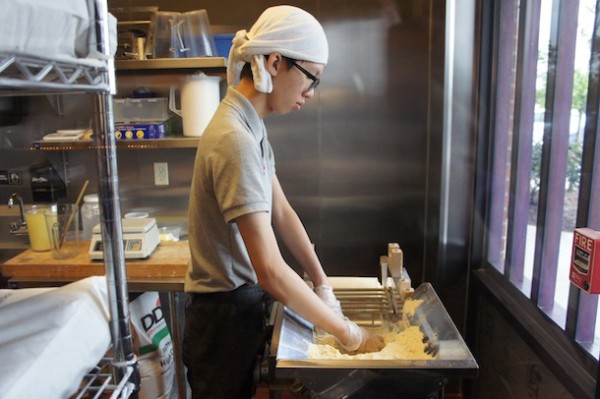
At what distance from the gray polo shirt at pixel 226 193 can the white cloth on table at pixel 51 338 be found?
42 cm

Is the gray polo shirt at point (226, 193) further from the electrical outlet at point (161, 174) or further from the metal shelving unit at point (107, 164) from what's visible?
the electrical outlet at point (161, 174)

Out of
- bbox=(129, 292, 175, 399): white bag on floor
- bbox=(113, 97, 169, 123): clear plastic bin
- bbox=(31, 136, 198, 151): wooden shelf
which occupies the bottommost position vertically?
bbox=(129, 292, 175, 399): white bag on floor

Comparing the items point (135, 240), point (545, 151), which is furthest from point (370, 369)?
point (135, 240)

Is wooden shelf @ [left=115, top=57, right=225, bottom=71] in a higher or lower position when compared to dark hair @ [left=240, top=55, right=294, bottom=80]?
higher

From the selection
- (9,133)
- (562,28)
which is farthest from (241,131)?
(9,133)

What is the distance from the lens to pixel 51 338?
0.70 m

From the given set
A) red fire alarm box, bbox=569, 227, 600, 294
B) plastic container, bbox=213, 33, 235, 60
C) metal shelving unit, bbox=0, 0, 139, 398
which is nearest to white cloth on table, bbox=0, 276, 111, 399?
metal shelving unit, bbox=0, 0, 139, 398

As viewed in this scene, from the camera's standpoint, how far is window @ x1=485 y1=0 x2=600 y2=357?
131cm

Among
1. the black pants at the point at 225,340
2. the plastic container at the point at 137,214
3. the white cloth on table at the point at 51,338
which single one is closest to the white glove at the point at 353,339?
the black pants at the point at 225,340

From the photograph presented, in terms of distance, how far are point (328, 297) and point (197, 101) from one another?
45.4 inches

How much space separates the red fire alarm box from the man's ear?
84 cm

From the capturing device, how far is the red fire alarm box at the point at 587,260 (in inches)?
41.0

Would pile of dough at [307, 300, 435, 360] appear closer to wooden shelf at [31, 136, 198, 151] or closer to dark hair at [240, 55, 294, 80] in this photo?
dark hair at [240, 55, 294, 80]

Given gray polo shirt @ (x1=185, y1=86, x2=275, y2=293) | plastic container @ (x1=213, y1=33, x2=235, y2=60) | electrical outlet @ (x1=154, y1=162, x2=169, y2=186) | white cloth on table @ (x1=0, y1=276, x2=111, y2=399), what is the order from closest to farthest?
white cloth on table @ (x1=0, y1=276, x2=111, y2=399) → gray polo shirt @ (x1=185, y1=86, x2=275, y2=293) → plastic container @ (x1=213, y1=33, x2=235, y2=60) → electrical outlet @ (x1=154, y1=162, x2=169, y2=186)
